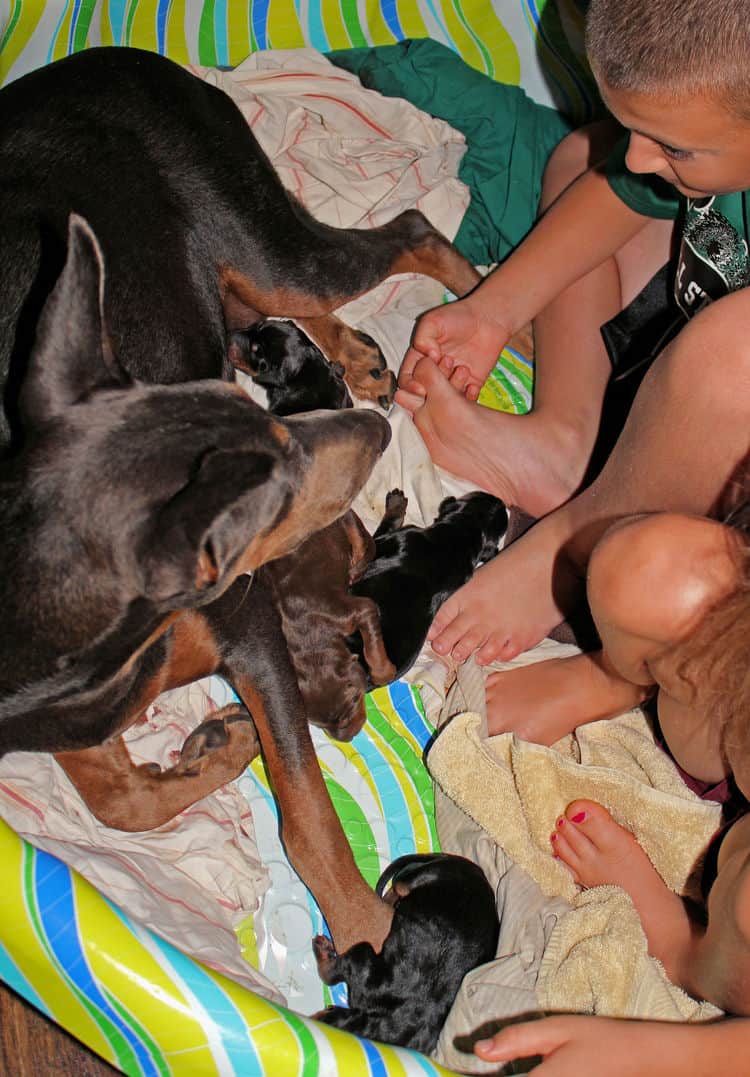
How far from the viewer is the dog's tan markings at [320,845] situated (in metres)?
2.81

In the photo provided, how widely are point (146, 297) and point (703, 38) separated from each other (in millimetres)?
1437

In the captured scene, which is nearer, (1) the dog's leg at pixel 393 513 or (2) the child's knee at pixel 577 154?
(1) the dog's leg at pixel 393 513

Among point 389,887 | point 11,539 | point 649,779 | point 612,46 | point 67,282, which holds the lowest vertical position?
point 389,887

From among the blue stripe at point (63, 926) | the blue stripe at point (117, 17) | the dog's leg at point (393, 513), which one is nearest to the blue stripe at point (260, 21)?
the blue stripe at point (117, 17)

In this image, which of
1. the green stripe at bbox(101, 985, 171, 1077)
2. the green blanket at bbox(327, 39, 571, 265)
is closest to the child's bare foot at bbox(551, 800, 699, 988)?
the green stripe at bbox(101, 985, 171, 1077)

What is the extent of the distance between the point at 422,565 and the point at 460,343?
802 mm

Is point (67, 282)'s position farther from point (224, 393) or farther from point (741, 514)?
point (741, 514)

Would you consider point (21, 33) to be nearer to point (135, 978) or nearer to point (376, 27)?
point (376, 27)

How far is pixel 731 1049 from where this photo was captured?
2105 mm

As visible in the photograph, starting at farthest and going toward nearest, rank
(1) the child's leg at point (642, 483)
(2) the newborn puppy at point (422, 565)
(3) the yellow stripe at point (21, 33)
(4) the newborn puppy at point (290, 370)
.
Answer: (3) the yellow stripe at point (21, 33)
(4) the newborn puppy at point (290, 370)
(2) the newborn puppy at point (422, 565)
(1) the child's leg at point (642, 483)

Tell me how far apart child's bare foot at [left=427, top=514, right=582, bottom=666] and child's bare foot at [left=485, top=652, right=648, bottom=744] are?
6.2 inches

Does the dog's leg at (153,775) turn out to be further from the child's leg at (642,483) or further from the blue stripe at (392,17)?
the blue stripe at (392,17)

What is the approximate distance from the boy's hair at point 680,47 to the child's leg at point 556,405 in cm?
109

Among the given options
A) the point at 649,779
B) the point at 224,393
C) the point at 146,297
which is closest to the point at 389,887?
the point at 649,779
